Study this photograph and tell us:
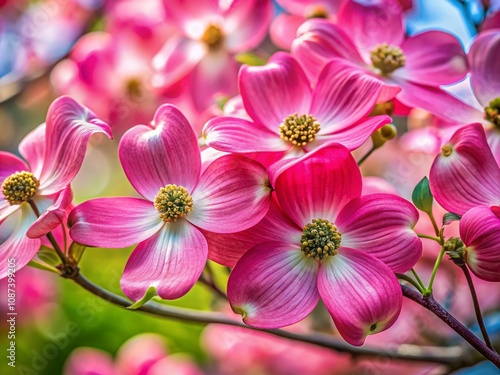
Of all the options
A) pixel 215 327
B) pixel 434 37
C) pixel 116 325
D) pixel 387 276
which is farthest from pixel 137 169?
pixel 116 325

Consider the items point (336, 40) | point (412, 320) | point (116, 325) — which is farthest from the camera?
point (116, 325)

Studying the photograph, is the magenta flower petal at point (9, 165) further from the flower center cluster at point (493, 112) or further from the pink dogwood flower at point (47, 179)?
the flower center cluster at point (493, 112)

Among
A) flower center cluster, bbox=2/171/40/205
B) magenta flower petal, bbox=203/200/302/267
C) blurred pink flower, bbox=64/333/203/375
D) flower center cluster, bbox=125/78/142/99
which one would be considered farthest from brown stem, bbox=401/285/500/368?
flower center cluster, bbox=125/78/142/99

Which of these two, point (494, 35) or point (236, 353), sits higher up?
point (494, 35)

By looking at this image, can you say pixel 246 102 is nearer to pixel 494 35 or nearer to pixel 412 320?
pixel 494 35

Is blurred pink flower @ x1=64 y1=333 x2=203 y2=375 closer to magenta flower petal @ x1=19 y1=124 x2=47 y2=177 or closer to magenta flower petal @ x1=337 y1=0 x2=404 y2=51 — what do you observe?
magenta flower petal @ x1=19 y1=124 x2=47 y2=177

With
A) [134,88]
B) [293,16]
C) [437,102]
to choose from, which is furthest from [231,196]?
[134,88]
